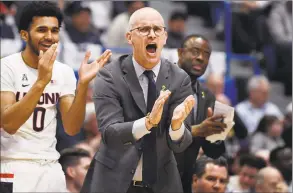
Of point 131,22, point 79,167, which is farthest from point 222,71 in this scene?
point 131,22

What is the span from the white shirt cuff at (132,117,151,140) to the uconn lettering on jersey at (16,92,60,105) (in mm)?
899

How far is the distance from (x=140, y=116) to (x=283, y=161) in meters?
4.76

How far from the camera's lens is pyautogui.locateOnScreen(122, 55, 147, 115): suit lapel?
5.77 metres

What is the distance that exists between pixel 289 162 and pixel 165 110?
466cm

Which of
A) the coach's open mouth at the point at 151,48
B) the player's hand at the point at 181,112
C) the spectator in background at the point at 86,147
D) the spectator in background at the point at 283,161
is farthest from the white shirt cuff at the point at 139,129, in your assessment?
the spectator in background at the point at 283,161

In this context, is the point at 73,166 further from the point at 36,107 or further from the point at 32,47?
the point at 32,47

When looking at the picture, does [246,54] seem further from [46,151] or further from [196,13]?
[46,151]

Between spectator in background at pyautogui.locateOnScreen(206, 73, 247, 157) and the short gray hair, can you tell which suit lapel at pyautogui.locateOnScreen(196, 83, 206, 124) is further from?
the short gray hair

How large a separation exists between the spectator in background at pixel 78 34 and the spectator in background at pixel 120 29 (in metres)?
0.19

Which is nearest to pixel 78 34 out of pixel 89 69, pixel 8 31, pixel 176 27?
pixel 8 31

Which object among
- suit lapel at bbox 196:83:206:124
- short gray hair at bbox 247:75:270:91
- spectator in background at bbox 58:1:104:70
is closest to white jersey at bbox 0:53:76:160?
suit lapel at bbox 196:83:206:124

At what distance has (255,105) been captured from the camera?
40.1ft

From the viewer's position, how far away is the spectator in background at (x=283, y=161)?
33.3 feet

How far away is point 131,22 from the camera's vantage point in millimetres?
5945
